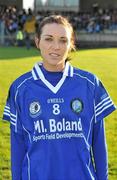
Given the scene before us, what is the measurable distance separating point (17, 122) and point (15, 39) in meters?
28.1

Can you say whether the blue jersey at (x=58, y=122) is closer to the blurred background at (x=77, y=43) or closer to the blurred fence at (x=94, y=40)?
the blurred background at (x=77, y=43)

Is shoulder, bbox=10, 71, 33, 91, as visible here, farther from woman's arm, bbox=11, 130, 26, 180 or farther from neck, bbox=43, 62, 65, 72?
woman's arm, bbox=11, 130, 26, 180

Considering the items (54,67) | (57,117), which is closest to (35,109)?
(57,117)

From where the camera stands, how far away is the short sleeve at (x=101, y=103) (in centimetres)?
312

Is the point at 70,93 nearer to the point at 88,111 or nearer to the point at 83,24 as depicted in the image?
the point at 88,111

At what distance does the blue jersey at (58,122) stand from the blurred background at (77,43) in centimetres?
41

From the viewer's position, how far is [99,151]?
3.19 meters

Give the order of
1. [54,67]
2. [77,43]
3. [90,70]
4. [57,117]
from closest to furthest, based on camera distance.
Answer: [57,117] < [54,67] < [90,70] < [77,43]

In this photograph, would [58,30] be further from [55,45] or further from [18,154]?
[18,154]

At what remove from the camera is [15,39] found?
102 feet

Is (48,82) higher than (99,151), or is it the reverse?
(48,82)

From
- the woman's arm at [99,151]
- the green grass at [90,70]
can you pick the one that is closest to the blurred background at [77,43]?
the green grass at [90,70]

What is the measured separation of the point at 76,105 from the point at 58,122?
0.13 metres

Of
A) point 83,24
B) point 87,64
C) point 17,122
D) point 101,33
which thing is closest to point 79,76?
point 17,122
